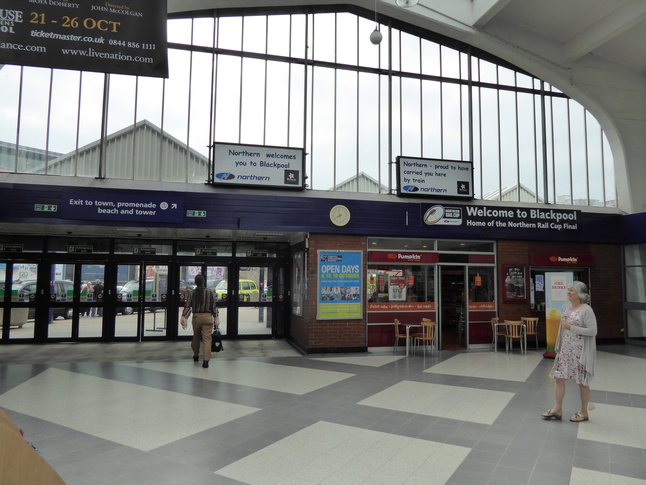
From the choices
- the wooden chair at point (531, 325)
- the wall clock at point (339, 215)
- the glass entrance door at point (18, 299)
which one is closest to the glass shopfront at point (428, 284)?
the wooden chair at point (531, 325)

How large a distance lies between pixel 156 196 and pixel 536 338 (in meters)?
9.06

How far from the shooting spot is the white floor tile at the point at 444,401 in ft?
17.2

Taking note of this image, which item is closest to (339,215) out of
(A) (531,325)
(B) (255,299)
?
(B) (255,299)

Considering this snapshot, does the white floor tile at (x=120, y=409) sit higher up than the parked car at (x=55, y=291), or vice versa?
the parked car at (x=55, y=291)

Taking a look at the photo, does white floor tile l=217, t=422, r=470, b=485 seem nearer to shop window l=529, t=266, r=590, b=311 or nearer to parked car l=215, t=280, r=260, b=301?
parked car l=215, t=280, r=260, b=301

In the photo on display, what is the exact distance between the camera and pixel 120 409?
527cm

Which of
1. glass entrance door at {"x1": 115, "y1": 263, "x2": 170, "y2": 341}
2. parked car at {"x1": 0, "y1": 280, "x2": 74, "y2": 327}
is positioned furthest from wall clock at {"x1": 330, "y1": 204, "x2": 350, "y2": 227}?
parked car at {"x1": 0, "y1": 280, "x2": 74, "y2": 327}

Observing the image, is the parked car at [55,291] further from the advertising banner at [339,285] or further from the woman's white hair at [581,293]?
the woman's white hair at [581,293]

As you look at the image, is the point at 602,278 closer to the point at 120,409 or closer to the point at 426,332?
the point at 426,332

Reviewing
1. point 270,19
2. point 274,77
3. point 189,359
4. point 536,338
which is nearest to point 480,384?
point 536,338

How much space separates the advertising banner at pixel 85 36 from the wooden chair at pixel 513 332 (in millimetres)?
8593

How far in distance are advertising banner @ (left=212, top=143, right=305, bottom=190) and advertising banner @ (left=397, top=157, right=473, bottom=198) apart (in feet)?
8.17

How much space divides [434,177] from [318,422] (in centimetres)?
722

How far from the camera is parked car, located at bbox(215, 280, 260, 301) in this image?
1083 cm
